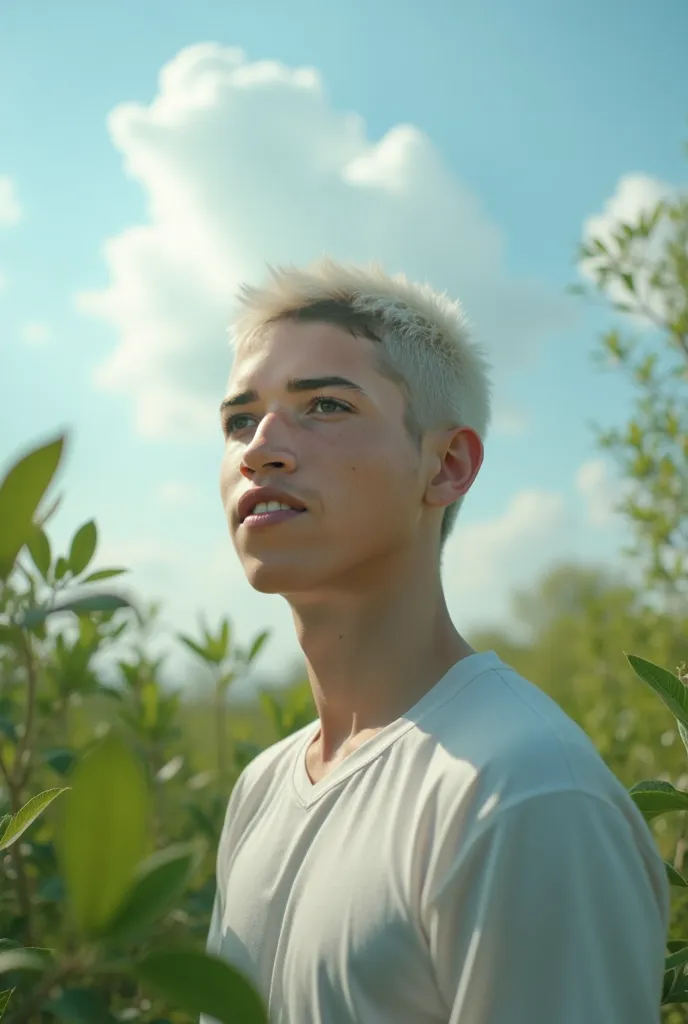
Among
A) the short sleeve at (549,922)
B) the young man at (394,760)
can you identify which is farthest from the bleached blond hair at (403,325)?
the short sleeve at (549,922)

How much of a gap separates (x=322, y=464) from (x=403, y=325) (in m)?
0.36

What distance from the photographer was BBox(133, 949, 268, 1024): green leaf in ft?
1.48

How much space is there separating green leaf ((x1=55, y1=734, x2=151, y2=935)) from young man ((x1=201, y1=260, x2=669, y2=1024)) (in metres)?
0.66

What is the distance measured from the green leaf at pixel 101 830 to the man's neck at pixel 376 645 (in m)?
1.02

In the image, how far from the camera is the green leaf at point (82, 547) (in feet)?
3.77

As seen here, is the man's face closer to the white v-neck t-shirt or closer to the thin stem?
the white v-neck t-shirt

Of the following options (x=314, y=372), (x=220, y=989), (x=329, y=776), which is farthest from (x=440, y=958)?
(x=314, y=372)

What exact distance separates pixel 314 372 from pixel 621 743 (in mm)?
1754

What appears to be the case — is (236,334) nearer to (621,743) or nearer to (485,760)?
(485,760)

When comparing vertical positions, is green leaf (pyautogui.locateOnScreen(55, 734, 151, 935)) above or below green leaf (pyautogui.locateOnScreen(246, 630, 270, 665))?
below

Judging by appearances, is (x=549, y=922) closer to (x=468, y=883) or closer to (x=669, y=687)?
(x=468, y=883)

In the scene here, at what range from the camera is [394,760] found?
1331 mm

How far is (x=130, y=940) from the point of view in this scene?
47 cm

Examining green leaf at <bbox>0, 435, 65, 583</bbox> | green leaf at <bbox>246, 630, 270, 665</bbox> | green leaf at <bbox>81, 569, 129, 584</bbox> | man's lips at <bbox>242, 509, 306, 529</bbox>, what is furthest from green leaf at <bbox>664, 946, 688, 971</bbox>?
green leaf at <bbox>246, 630, 270, 665</bbox>
